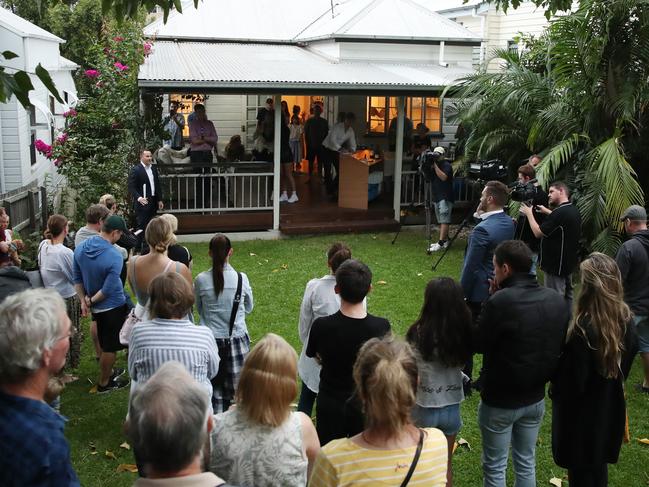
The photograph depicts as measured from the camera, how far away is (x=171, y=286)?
4289mm

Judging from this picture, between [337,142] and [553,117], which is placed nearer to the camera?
[553,117]

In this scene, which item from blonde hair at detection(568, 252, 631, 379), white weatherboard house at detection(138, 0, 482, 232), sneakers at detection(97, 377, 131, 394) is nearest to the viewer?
blonde hair at detection(568, 252, 631, 379)

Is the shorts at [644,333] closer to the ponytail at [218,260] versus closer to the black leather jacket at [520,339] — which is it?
the black leather jacket at [520,339]

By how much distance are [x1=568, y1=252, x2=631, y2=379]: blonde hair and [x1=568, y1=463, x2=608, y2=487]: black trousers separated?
64cm

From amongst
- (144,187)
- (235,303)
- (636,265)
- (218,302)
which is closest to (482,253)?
(636,265)

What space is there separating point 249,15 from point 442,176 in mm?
10585

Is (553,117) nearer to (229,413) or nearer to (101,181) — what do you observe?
(101,181)

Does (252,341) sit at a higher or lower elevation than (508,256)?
lower

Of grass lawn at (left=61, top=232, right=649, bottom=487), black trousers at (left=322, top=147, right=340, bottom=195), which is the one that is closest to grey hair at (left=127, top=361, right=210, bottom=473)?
grass lawn at (left=61, top=232, right=649, bottom=487)

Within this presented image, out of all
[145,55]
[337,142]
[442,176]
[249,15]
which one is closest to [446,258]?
[442,176]

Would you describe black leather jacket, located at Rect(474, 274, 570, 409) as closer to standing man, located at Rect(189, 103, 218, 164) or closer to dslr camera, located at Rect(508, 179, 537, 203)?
dslr camera, located at Rect(508, 179, 537, 203)

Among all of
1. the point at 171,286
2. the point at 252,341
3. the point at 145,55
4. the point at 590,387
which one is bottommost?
the point at 252,341

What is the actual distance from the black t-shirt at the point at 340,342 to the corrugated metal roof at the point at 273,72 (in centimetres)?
881

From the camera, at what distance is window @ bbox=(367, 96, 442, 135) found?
18.7m
